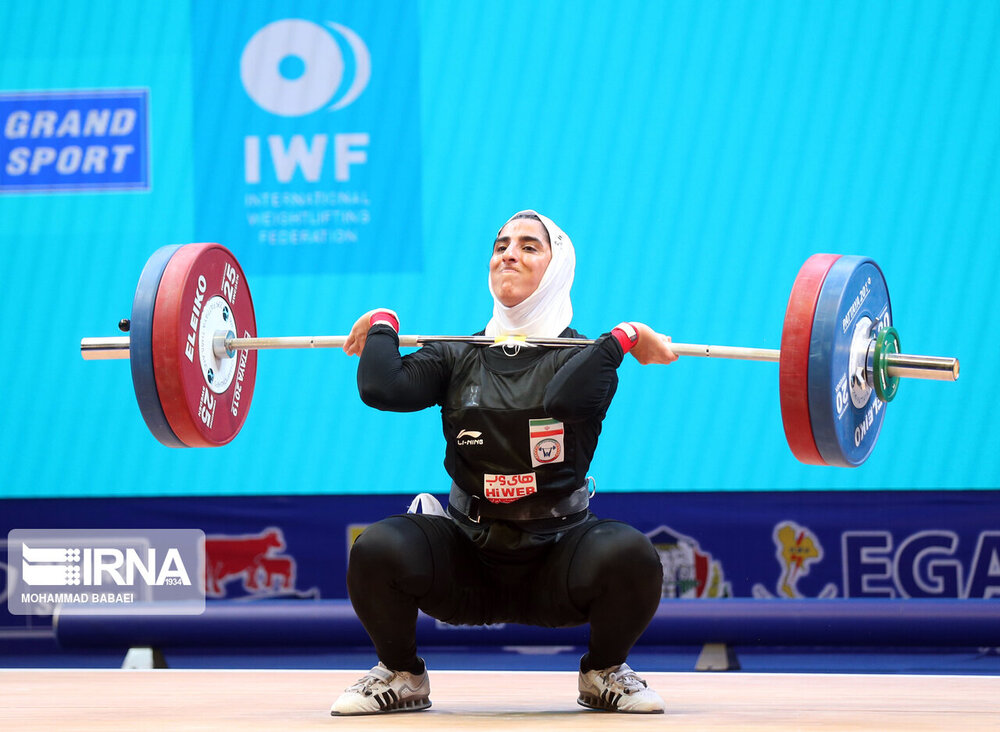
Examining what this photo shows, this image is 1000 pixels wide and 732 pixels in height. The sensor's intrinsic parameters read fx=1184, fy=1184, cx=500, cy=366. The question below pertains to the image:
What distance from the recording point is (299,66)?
4.20 meters

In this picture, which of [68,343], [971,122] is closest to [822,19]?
[971,122]

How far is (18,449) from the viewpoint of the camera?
13.8 feet

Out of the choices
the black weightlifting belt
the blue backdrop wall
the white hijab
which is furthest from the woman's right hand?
the blue backdrop wall

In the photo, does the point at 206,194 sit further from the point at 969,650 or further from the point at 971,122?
the point at 969,650

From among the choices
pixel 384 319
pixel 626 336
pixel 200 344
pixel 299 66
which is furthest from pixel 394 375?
pixel 299 66

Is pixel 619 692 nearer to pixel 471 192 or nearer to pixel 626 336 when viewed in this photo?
pixel 626 336

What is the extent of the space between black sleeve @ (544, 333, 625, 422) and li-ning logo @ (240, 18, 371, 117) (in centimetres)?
223

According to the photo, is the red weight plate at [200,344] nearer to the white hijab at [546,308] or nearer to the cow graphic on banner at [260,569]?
the white hijab at [546,308]

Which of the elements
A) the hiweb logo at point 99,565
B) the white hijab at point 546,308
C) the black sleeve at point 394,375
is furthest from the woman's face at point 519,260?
the hiweb logo at point 99,565

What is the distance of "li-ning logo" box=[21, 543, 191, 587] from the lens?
409 cm

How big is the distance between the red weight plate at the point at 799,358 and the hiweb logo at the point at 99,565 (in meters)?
2.43

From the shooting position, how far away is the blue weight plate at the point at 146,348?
251cm

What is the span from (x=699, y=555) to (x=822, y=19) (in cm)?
186

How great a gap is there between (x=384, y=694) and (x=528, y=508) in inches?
17.4
